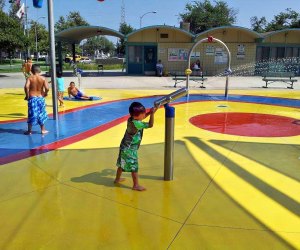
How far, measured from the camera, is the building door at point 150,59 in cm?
2942

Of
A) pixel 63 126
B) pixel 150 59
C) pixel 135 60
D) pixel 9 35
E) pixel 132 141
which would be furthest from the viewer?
pixel 135 60

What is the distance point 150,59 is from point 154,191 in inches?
1029

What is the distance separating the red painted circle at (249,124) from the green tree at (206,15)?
72.7m

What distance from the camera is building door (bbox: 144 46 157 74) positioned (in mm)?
29422

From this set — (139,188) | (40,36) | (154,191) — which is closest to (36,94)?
(139,188)

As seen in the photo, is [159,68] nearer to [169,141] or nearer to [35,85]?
[35,85]

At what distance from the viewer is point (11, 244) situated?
335 cm

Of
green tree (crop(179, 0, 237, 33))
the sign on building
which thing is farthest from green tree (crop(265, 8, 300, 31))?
the sign on building

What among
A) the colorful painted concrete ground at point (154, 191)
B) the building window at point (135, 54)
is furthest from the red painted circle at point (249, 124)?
the building window at point (135, 54)

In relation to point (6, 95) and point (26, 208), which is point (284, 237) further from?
point (6, 95)

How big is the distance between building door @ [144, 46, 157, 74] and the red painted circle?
1982cm

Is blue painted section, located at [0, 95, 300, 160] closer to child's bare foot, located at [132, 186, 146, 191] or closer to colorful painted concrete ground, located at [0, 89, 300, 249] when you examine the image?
colorful painted concrete ground, located at [0, 89, 300, 249]

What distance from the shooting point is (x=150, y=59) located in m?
29.9

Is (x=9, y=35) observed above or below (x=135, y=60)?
above
